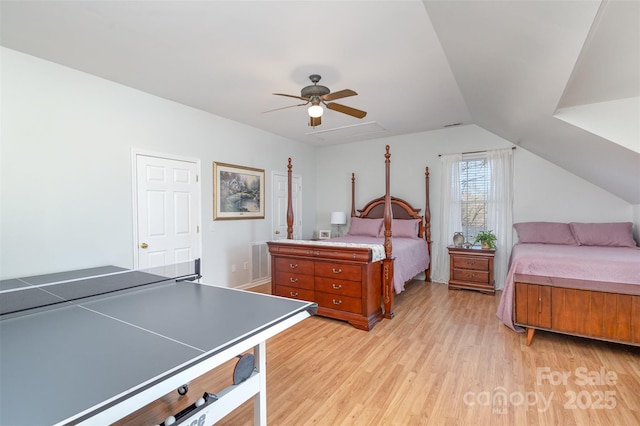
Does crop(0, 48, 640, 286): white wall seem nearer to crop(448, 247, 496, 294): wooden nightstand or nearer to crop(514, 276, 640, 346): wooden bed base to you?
crop(448, 247, 496, 294): wooden nightstand

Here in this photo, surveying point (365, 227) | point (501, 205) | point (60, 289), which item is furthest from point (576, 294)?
point (60, 289)

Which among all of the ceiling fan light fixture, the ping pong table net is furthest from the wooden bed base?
the ping pong table net

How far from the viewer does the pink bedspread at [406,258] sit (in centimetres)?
362

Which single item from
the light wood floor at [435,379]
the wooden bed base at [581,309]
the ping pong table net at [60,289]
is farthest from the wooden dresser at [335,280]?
the ping pong table net at [60,289]

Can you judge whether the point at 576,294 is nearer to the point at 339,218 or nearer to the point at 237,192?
the point at 339,218

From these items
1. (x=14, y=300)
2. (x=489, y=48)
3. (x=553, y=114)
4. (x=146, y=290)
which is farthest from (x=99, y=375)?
(x=553, y=114)

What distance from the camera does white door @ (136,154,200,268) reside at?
11.4 feet

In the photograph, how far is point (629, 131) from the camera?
2.31 metres

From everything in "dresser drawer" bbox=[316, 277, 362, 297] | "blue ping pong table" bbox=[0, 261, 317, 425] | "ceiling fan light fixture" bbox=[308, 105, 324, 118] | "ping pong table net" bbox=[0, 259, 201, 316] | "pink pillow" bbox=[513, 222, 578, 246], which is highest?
"ceiling fan light fixture" bbox=[308, 105, 324, 118]

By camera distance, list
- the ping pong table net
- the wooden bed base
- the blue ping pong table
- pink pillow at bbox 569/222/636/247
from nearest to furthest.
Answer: the blue ping pong table, the ping pong table net, the wooden bed base, pink pillow at bbox 569/222/636/247

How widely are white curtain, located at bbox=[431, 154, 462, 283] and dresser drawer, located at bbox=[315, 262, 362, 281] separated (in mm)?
2571

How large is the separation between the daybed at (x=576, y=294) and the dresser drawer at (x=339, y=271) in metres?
1.51

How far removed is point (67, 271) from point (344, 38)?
10.8ft

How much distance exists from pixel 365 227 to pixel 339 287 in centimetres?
212
